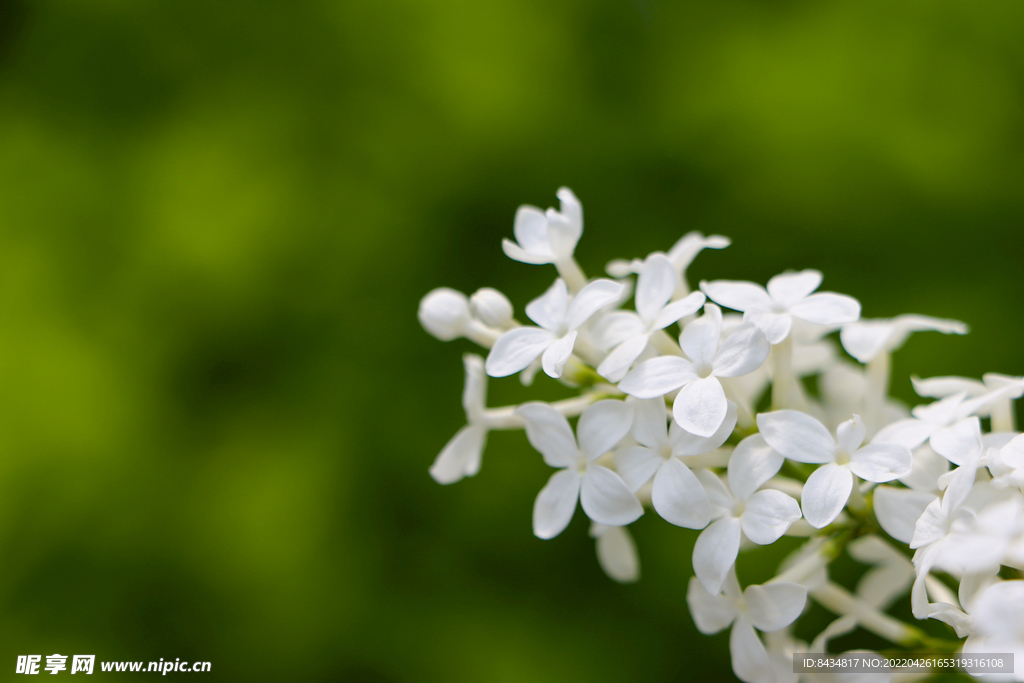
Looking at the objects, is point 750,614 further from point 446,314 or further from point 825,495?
point 446,314

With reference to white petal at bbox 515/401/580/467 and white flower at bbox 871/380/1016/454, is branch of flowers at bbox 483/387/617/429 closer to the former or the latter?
white petal at bbox 515/401/580/467

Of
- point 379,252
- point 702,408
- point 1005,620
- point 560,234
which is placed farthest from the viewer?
point 379,252

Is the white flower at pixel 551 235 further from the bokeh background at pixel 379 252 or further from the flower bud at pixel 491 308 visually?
the bokeh background at pixel 379 252

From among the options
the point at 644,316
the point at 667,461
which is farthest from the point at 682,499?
the point at 644,316

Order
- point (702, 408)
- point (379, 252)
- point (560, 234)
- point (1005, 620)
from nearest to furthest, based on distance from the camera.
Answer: point (1005, 620) → point (702, 408) → point (560, 234) → point (379, 252)

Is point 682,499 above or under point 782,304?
under

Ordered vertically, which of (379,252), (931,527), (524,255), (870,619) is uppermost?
(379,252)

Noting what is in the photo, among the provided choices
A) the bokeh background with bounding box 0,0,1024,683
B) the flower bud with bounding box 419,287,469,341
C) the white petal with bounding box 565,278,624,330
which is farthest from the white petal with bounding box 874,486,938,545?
the bokeh background with bounding box 0,0,1024,683

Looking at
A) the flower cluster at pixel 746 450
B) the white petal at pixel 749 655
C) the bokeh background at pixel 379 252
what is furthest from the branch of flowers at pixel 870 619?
the bokeh background at pixel 379 252
